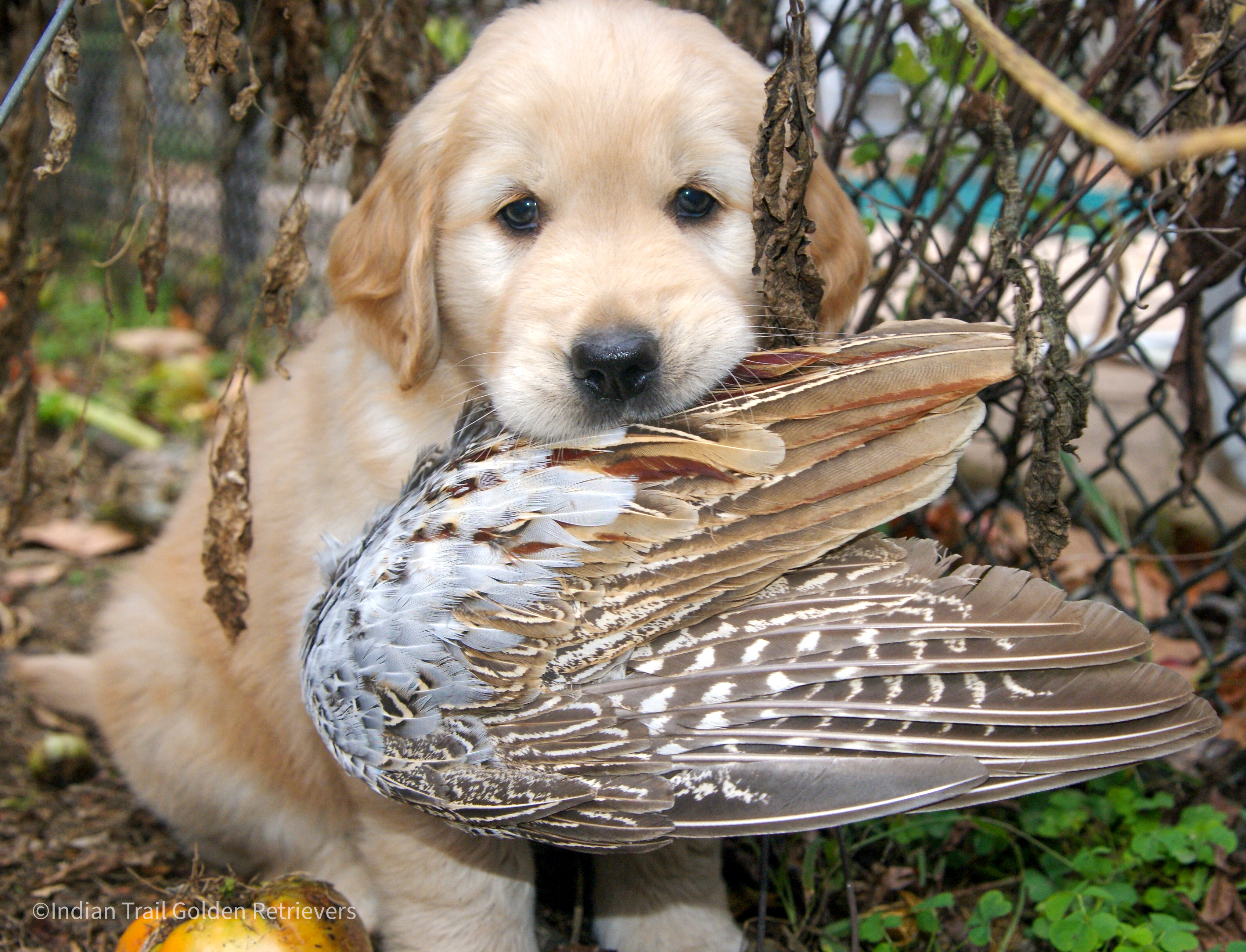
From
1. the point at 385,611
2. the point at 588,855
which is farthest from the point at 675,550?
the point at 588,855

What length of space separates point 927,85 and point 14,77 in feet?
9.08

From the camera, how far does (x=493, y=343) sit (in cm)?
196

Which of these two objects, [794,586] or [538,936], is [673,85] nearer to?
[794,586]

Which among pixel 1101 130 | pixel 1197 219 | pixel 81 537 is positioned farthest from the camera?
pixel 81 537

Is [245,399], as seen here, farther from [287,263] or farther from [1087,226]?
[1087,226]

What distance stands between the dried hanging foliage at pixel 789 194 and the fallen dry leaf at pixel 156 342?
462 cm

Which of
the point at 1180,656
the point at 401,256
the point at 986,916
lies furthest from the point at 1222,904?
the point at 401,256

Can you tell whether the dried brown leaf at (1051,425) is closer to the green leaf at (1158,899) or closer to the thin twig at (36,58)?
the green leaf at (1158,899)

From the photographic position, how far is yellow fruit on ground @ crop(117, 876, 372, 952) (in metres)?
1.68

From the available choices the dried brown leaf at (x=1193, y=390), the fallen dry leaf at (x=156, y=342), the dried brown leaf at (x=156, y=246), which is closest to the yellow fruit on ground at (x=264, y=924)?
the dried brown leaf at (x=156, y=246)

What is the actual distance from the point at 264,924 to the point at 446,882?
1.22 ft

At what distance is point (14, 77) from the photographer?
3000mm

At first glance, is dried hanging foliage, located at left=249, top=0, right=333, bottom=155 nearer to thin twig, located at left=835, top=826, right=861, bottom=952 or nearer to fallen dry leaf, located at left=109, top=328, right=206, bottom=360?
thin twig, located at left=835, top=826, right=861, bottom=952

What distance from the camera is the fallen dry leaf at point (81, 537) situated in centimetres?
384
